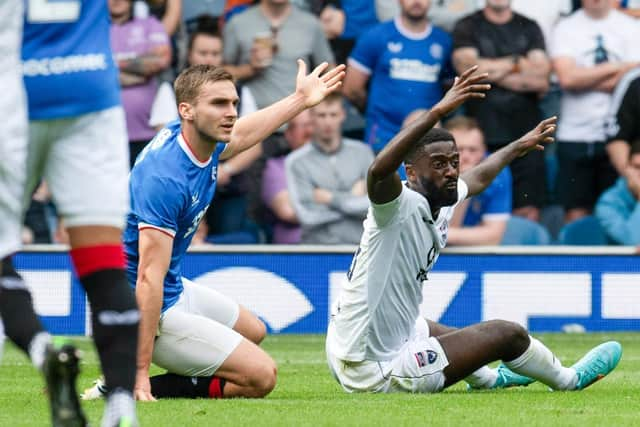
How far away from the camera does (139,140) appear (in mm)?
12773

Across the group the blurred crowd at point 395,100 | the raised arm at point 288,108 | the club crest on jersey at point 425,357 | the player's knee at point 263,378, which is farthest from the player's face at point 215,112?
the blurred crowd at point 395,100

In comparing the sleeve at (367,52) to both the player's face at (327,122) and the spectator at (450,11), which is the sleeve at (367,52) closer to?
the player's face at (327,122)

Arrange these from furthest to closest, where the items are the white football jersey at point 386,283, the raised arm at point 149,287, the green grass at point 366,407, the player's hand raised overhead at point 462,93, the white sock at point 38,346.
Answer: the white football jersey at point 386,283, the raised arm at point 149,287, the player's hand raised overhead at point 462,93, the green grass at point 366,407, the white sock at point 38,346

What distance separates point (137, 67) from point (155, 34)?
351 mm

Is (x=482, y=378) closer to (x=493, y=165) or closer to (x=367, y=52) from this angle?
(x=493, y=165)

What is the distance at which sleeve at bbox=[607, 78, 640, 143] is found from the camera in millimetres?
13070

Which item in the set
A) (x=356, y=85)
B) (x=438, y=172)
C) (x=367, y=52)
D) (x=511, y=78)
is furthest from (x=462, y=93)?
(x=511, y=78)

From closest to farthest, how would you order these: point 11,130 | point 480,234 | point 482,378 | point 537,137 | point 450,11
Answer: point 11,130, point 482,378, point 537,137, point 480,234, point 450,11

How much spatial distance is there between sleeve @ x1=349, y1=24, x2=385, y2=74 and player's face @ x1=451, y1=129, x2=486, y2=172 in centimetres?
100

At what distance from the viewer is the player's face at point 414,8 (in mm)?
12781

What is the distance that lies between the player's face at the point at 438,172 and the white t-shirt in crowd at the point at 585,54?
238 inches

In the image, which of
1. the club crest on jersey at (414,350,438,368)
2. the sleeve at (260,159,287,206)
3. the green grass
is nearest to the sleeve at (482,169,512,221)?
the sleeve at (260,159,287,206)

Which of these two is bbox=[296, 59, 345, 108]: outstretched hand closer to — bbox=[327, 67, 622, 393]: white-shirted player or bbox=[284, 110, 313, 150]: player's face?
bbox=[327, 67, 622, 393]: white-shirted player

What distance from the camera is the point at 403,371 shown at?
24.2 feet
